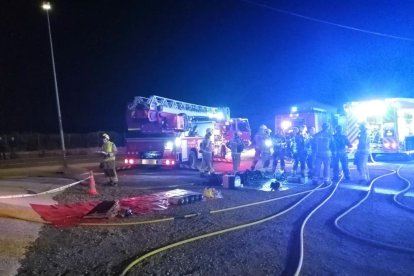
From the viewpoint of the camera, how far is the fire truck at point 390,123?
17.0 m

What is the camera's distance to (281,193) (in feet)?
34.1

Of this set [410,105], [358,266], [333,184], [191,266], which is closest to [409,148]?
[410,105]

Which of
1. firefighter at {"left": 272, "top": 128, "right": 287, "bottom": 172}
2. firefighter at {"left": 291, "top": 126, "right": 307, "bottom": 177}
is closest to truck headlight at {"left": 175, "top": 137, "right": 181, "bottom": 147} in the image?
firefighter at {"left": 272, "top": 128, "right": 287, "bottom": 172}

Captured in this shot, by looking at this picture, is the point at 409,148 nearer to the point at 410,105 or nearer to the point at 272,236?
the point at 410,105

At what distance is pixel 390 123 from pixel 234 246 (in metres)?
13.7

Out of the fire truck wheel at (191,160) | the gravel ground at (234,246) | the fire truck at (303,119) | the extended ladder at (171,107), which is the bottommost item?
the gravel ground at (234,246)

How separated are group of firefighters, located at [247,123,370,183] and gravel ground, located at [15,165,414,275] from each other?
4.06 m

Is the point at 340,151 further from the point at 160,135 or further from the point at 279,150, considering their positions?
the point at 160,135

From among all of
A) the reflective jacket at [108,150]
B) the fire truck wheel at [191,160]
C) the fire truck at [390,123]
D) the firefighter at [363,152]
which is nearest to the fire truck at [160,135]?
the fire truck wheel at [191,160]

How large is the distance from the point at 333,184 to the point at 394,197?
2.67 meters

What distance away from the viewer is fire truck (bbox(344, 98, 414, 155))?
55.7 ft

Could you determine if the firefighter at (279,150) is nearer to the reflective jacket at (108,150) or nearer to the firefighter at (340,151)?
the firefighter at (340,151)

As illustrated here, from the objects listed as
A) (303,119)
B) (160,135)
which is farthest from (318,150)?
→ (303,119)

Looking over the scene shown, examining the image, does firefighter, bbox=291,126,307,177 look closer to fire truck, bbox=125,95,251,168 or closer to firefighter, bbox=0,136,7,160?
fire truck, bbox=125,95,251,168
